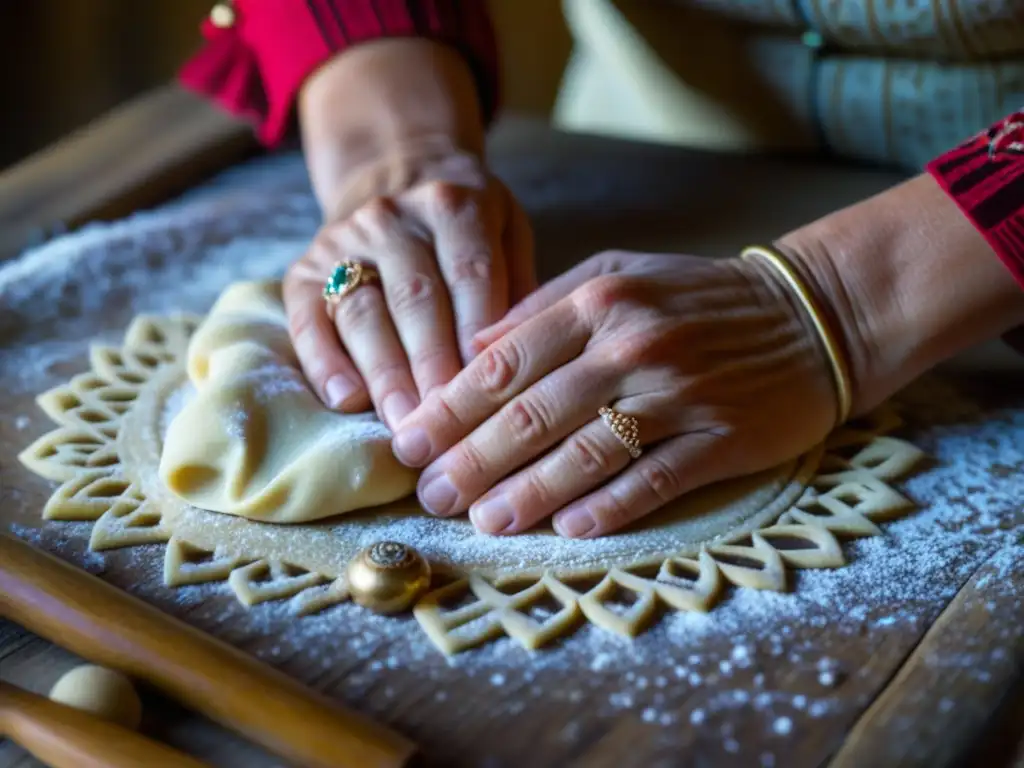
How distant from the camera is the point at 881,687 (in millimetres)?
649

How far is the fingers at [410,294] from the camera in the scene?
862mm

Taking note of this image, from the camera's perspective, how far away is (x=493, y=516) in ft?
2.57

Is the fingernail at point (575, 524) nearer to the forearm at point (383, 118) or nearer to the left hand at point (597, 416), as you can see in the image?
the left hand at point (597, 416)

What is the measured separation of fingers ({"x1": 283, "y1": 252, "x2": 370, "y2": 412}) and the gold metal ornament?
180 millimetres

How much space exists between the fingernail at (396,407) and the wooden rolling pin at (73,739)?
33 centimetres

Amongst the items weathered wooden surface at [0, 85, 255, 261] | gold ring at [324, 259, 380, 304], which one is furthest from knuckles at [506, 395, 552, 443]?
weathered wooden surface at [0, 85, 255, 261]

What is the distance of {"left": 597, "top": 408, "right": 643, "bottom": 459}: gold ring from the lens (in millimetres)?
791

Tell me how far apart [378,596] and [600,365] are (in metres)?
0.24

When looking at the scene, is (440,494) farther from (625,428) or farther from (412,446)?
(625,428)

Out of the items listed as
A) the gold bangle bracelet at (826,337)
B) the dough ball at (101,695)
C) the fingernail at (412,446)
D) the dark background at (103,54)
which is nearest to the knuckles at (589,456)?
the fingernail at (412,446)

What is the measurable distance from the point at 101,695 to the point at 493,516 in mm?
296

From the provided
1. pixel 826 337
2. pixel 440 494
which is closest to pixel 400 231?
pixel 440 494

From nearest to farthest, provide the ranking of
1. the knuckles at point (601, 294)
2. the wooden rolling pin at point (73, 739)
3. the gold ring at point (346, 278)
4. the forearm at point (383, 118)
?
the wooden rolling pin at point (73, 739)
the knuckles at point (601, 294)
the gold ring at point (346, 278)
the forearm at point (383, 118)

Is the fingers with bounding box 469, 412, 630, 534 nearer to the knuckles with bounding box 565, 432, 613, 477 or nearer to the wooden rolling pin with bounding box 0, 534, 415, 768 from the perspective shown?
the knuckles with bounding box 565, 432, 613, 477
